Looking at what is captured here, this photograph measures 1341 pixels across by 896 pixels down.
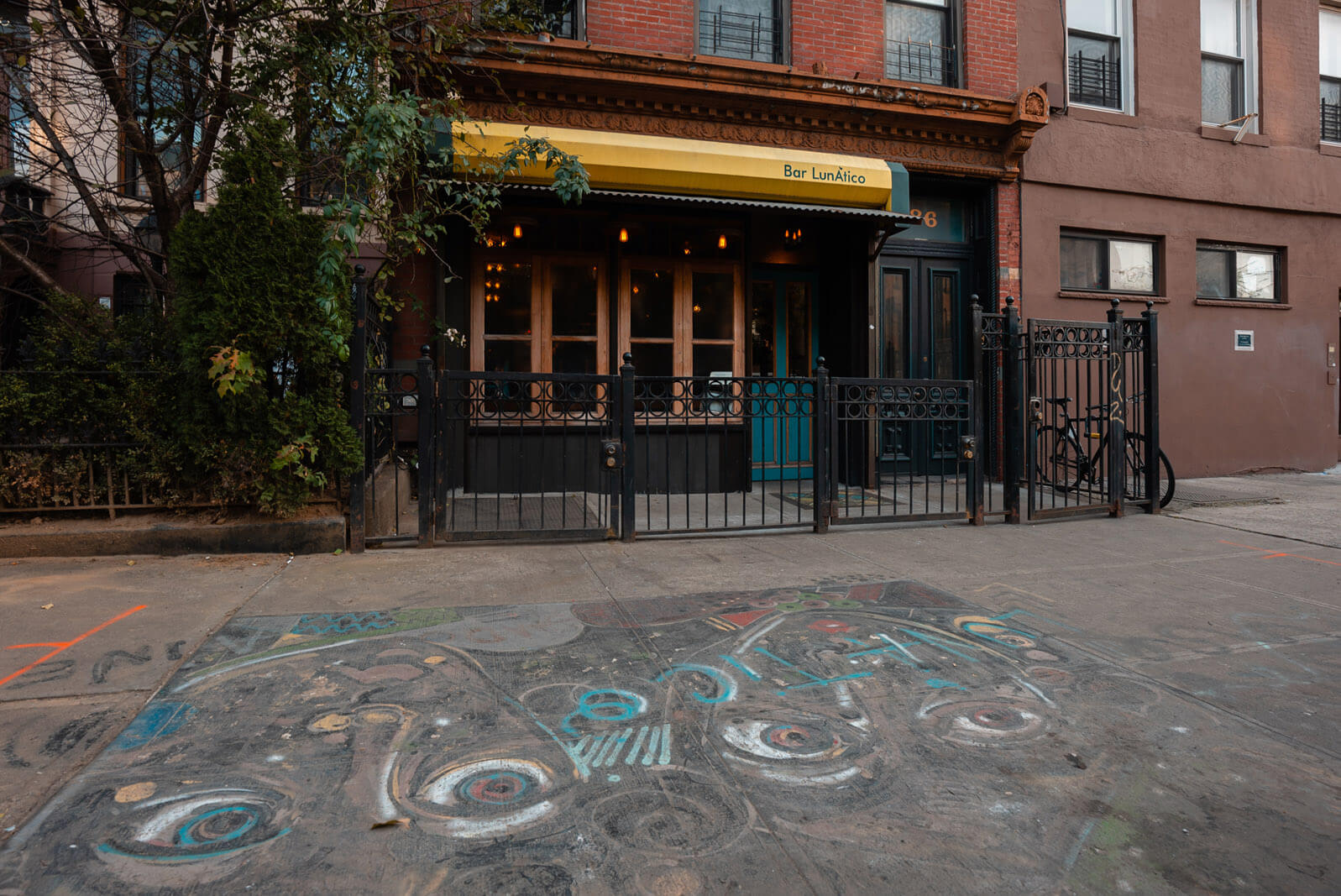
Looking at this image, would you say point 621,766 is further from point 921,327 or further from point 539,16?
point 921,327

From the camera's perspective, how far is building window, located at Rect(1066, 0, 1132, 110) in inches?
443

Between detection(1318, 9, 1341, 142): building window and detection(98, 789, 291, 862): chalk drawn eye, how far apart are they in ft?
58.5

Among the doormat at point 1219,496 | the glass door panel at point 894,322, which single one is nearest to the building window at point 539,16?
the glass door panel at point 894,322

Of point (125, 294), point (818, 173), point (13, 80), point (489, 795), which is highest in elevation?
point (818, 173)

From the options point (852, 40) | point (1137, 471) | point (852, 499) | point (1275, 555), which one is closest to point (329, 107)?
point (852, 499)

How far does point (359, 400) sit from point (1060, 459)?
27.1 ft

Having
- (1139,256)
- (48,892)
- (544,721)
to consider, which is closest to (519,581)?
(544,721)

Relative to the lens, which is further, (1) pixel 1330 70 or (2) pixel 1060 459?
(1) pixel 1330 70

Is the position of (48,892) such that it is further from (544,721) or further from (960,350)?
(960,350)

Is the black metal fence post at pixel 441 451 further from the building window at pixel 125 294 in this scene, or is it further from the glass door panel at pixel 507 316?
the building window at pixel 125 294

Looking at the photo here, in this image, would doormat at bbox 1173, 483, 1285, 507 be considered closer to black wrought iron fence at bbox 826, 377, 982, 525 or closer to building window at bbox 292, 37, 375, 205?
black wrought iron fence at bbox 826, 377, 982, 525

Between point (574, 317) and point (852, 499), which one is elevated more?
point (574, 317)

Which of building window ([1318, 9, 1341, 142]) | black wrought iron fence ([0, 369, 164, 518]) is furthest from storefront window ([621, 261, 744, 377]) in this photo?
building window ([1318, 9, 1341, 142])

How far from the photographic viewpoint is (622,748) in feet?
8.99
